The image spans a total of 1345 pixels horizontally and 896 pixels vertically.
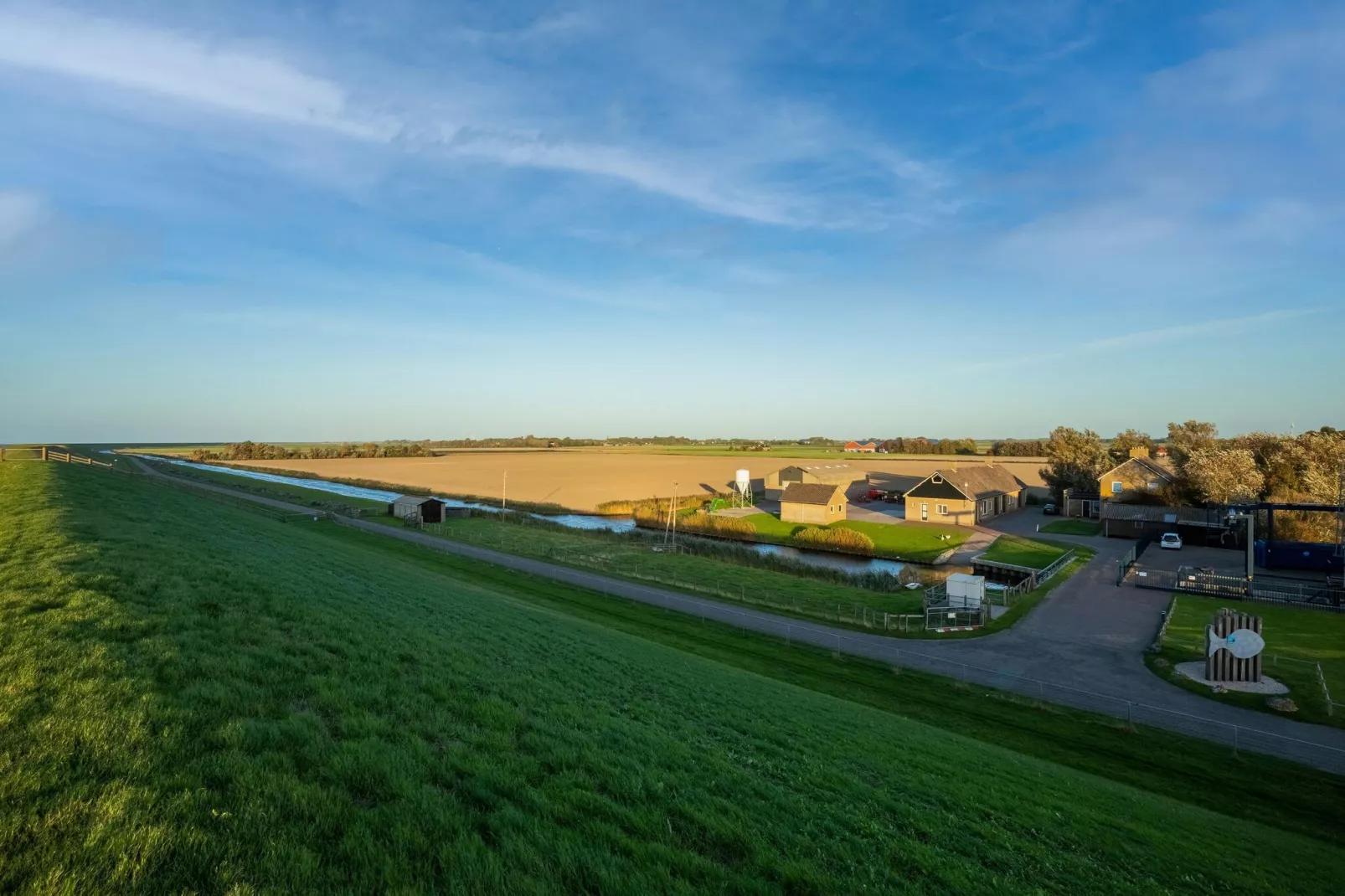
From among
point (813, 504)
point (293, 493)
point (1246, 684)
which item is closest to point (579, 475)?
point (293, 493)

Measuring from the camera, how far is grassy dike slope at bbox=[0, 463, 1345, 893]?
486cm

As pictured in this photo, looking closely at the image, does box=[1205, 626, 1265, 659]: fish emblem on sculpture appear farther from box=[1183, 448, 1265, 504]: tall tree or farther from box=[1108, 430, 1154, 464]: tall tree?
box=[1108, 430, 1154, 464]: tall tree

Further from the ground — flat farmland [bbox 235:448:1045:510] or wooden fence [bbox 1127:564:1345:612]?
flat farmland [bbox 235:448:1045:510]

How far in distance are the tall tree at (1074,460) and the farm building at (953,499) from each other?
11973 mm

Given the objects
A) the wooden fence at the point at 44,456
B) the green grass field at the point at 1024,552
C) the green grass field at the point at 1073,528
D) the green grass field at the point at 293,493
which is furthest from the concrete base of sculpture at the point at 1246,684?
the wooden fence at the point at 44,456

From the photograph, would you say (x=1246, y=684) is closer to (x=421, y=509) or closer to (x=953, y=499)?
(x=953, y=499)

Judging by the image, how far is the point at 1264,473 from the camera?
54.2 m

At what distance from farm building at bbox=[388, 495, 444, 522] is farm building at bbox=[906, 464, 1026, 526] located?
48.7 m

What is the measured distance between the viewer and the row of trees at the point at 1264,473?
4338cm

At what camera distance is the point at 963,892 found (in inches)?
246

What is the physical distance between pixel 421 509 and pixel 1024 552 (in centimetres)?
5515

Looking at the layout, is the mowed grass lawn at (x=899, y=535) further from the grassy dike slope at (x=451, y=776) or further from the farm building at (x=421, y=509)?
the grassy dike slope at (x=451, y=776)

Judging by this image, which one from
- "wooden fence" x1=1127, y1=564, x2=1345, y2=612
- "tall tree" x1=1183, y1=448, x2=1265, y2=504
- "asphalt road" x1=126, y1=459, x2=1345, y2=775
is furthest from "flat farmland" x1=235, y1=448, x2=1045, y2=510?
"asphalt road" x1=126, y1=459, x2=1345, y2=775

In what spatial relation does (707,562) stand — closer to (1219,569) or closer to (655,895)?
(1219,569)
